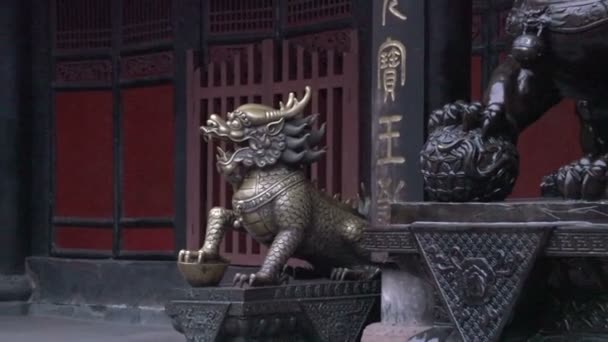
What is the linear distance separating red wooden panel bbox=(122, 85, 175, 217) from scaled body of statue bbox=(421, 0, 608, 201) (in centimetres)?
546

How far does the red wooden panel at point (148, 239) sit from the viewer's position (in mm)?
9312

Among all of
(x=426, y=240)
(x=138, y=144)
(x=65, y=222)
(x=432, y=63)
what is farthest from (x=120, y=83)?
(x=426, y=240)

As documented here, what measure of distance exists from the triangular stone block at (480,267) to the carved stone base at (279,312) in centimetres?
121

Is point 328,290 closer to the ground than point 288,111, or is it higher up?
closer to the ground

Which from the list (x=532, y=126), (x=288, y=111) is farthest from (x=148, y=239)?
(x=288, y=111)

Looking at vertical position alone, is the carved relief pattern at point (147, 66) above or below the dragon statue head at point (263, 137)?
above

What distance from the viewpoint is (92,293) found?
9.64m

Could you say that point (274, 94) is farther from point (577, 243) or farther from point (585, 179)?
point (577, 243)

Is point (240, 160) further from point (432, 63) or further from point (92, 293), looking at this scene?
point (92, 293)

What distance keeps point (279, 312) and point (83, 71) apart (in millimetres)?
5409

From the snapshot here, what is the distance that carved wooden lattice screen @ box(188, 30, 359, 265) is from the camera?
8.12 meters

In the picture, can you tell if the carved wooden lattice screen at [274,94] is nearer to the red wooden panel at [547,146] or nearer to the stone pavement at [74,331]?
the stone pavement at [74,331]

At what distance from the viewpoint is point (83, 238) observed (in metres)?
9.91

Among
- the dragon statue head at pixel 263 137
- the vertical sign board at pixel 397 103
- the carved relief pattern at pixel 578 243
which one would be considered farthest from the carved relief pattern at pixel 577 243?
the vertical sign board at pixel 397 103
